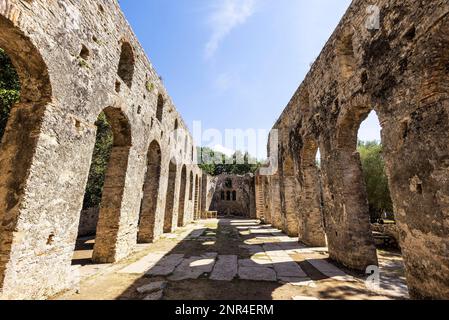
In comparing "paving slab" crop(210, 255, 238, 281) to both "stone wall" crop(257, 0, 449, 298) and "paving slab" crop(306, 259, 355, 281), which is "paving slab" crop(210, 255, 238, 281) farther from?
"stone wall" crop(257, 0, 449, 298)

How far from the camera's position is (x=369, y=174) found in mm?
18375

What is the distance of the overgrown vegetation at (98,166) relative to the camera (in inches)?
661

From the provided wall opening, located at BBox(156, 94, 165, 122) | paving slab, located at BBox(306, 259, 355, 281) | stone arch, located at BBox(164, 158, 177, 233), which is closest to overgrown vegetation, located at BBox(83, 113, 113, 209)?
stone arch, located at BBox(164, 158, 177, 233)

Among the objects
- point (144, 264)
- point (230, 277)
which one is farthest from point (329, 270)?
point (144, 264)

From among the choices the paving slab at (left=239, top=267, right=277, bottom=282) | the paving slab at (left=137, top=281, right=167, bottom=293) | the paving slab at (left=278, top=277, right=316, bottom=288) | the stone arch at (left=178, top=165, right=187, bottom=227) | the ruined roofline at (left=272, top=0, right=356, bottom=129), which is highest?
the ruined roofline at (left=272, top=0, right=356, bottom=129)

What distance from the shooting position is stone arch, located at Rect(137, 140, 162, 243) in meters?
9.95

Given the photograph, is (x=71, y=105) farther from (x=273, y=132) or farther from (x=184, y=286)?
(x=273, y=132)

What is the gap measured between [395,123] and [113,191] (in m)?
7.75

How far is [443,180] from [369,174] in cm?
1668

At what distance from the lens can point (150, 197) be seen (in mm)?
10422

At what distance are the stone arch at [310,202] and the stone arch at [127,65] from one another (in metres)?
7.33

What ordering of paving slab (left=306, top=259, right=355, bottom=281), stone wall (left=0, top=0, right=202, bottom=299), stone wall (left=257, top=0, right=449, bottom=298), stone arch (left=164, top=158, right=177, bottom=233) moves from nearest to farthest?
1. stone wall (left=0, top=0, right=202, bottom=299)
2. stone wall (left=257, top=0, right=449, bottom=298)
3. paving slab (left=306, top=259, right=355, bottom=281)
4. stone arch (left=164, top=158, right=177, bottom=233)

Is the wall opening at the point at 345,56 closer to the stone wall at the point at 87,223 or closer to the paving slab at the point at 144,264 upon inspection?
the paving slab at the point at 144,264

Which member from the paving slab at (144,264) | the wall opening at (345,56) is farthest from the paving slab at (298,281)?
the wall opening at (345,56)
